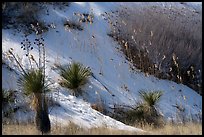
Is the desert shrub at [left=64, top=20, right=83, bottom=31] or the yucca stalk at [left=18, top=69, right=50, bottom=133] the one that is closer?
the yucca stalk at [left=18, top=69, right=50, bottom=133]

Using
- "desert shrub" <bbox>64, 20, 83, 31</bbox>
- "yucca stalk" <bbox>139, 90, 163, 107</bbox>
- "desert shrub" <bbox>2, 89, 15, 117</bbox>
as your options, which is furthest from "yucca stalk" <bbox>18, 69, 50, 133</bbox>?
"desert shrub" <bbox>64, 20, 83, 31</bbox>

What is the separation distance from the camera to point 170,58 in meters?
17.2

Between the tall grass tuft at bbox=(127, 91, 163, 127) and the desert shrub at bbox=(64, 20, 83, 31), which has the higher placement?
the desert shrub at bbox=(64, 20, 83, 31)

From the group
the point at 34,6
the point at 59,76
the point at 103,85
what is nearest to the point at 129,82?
the point at 103,85

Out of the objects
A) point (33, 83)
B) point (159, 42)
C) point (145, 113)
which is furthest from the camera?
point (159, 42)

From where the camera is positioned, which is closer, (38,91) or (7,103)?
(38,91)

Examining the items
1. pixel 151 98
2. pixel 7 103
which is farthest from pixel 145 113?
pixel 7 103

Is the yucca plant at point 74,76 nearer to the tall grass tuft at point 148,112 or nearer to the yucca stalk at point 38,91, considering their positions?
the tall grass tuft at point 148,112

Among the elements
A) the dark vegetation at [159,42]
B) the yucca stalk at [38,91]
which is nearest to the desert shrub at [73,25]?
the dark vegetation at [159,42]

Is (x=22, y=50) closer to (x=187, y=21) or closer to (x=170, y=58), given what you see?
(x=170, y=58)

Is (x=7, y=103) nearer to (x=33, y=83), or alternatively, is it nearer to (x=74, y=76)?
(x=74, y=76)

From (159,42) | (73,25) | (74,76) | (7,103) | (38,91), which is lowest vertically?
(38,91)

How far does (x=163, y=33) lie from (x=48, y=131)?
11.1 meters

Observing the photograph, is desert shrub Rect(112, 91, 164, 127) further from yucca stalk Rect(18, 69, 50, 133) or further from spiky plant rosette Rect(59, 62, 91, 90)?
yucca stalk Rect(18, 69, 50, 133)
